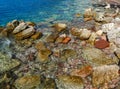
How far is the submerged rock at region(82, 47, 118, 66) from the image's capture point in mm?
15895

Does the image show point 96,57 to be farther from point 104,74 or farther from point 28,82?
point 28,82

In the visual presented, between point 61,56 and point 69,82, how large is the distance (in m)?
3.50

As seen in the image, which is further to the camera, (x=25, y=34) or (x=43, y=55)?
(x=25, y=34)

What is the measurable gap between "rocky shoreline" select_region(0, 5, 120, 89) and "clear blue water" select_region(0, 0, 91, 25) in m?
3.34

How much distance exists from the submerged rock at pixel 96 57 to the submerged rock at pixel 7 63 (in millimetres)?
5441

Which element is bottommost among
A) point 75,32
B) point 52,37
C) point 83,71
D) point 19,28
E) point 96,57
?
point 83,71

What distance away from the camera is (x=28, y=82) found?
1409 centimetres

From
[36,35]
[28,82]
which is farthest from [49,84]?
[36,35]

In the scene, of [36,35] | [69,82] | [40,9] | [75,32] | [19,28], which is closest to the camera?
[69,82]

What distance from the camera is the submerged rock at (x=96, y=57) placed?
1590 centimetres

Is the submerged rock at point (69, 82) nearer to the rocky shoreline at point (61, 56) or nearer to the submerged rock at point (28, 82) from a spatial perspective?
the rocky shoreline at point (61, 56)

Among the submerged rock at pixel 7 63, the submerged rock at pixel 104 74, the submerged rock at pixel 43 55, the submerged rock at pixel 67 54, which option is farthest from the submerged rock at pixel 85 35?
the submerged rock at pixel 7 63

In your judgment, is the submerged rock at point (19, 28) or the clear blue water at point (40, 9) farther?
the clear blue water at point (40, 9)

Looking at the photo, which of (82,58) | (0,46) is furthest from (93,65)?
(0,46)
